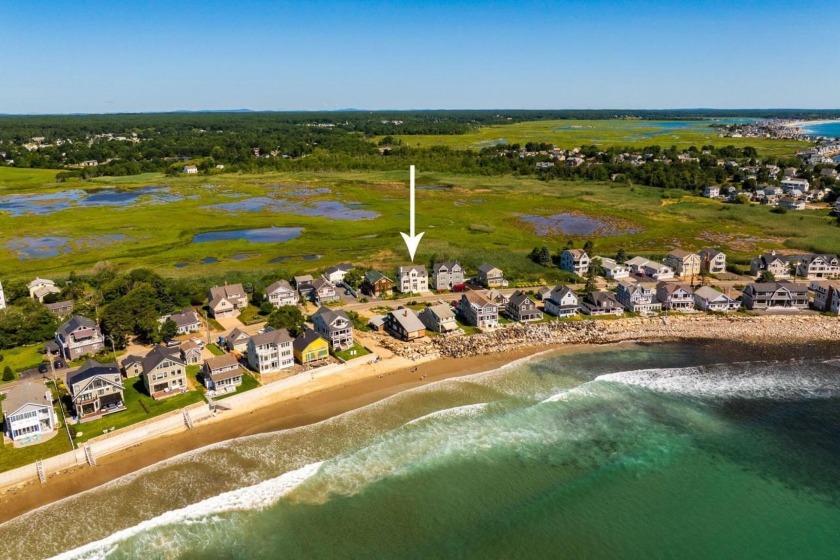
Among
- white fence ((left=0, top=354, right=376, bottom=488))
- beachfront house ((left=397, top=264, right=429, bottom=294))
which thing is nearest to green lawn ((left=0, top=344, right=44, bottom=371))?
white fence ((left=0, top=354, right=376, bottom=488))

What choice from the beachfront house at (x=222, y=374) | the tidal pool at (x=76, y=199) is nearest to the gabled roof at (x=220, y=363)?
the beachfront house at (x=222, y=374)

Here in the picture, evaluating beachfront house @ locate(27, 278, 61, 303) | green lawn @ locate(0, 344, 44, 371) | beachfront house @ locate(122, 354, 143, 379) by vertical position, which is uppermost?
beachfront house @ locate(27, 278, 61, 303)

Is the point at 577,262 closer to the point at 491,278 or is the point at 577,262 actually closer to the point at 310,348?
the point at 491,278

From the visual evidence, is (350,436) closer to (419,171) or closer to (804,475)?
(804,475)

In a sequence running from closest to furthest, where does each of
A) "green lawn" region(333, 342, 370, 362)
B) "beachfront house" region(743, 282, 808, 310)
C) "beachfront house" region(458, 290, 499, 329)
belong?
"green lawn" region(333, 342, 370, 362)
"beachfront house" region(458, 290, 499, 329)
"beachfront house" region(743, 282, 808, 310)

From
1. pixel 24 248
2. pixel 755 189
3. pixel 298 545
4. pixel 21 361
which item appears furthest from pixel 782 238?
pixel 24 248

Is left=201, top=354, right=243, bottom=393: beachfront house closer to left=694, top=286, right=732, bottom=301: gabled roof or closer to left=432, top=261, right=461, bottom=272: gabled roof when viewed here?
left=432, top=261, right=461, bottom=272: gabled roof
